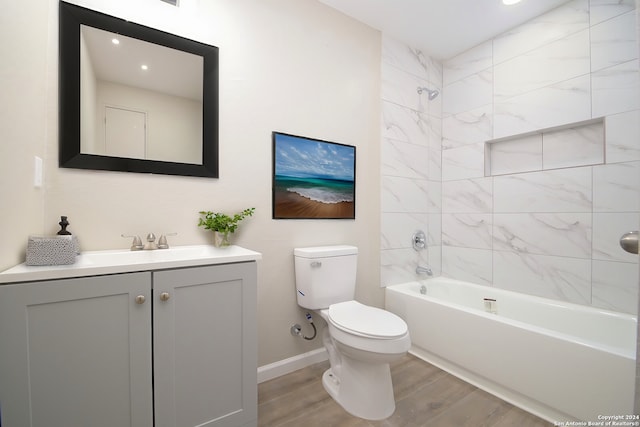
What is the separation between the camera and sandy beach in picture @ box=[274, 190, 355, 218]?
1.77m

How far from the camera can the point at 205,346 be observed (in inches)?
44.1

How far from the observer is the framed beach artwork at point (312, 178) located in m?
1.77

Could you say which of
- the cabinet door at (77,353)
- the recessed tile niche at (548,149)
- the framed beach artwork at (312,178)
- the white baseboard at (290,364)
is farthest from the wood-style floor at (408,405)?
the recessed tile niche at (548,149)

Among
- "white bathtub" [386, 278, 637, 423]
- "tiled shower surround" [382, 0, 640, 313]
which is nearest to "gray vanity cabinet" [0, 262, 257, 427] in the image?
"white bathtub" [386, 278, 637, 423]

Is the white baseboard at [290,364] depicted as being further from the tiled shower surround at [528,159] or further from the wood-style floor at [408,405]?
the tiled shower surround at [528,159]

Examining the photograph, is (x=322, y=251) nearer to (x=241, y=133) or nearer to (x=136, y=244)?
(x=241, y=133)

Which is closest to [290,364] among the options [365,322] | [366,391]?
[366,391]

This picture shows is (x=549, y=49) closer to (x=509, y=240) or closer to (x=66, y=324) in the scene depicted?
(x=509, y=240)

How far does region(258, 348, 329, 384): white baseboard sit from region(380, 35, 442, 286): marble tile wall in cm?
79

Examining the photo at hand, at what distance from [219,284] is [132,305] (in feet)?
1.01

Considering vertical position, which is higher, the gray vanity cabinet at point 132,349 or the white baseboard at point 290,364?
the gray vanity cabinet at point 132,349

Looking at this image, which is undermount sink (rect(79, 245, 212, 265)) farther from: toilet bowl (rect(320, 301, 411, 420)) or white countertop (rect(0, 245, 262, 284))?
toilet bowl (rect(320, 301, 411, 420))

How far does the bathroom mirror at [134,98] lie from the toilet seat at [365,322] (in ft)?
3.61

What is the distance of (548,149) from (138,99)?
2759 mm
